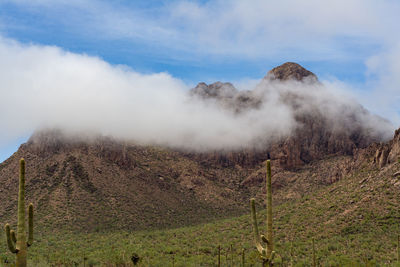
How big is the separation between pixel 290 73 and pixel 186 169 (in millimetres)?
57280

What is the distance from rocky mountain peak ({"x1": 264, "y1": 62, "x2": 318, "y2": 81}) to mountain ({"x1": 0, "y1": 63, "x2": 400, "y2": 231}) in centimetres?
37

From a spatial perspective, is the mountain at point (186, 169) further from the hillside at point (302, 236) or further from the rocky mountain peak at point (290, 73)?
the hillside at point (302, 236)

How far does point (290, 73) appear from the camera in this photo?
139 meters

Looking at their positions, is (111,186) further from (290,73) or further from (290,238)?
(290,73)

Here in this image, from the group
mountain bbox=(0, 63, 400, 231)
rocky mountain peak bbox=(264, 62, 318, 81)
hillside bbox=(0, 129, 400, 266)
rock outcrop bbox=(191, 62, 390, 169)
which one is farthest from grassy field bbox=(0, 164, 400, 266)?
rocky mountain peak bbox=(264, 62, 318, 81)

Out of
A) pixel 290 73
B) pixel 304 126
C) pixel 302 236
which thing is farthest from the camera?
pixel 290 73

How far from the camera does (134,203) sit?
8150cm

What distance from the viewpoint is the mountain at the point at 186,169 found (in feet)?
239

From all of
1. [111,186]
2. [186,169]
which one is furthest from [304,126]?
[111,186]

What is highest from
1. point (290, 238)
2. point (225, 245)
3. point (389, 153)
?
point (389, 153)

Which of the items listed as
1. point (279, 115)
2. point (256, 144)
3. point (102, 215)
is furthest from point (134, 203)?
point (279, 115)

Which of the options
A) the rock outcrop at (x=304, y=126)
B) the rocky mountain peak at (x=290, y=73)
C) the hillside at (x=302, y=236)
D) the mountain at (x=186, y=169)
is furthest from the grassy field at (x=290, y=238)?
the rocky mountain peak at (x=290, y=73)

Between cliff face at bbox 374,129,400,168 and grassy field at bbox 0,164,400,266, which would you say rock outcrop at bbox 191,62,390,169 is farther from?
grassy field at bbox 0,164,400,266

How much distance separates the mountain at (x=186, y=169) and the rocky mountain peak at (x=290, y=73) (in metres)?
0.37
